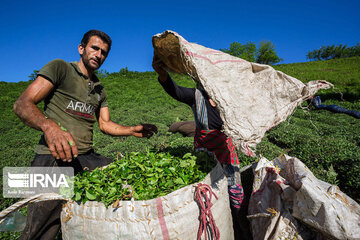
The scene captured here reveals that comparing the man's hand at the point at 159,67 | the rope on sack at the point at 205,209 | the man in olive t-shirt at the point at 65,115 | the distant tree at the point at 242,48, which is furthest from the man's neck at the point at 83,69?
the distant tree at the point at 242,48

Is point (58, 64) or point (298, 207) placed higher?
point (58, 64)

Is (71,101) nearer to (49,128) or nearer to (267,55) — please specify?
(49,128)

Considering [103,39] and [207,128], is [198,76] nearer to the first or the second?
[207,128]

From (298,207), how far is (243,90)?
1.04 meters

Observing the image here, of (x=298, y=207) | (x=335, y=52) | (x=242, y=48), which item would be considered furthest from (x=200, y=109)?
(x=335, y=52)

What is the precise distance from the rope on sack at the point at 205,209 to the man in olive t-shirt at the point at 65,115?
971 mm

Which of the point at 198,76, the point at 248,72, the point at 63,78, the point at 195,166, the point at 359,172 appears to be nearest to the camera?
the point at 198,76

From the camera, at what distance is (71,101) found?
6.62ft

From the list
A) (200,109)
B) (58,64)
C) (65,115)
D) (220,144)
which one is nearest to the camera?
(58,64)

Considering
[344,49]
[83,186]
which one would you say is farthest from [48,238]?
[344,49]

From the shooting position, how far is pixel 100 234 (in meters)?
1.30

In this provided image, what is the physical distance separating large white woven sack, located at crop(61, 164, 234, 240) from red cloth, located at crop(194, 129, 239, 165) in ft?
3.48

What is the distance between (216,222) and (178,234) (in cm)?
39

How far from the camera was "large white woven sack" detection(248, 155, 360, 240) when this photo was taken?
1301 millimetres
